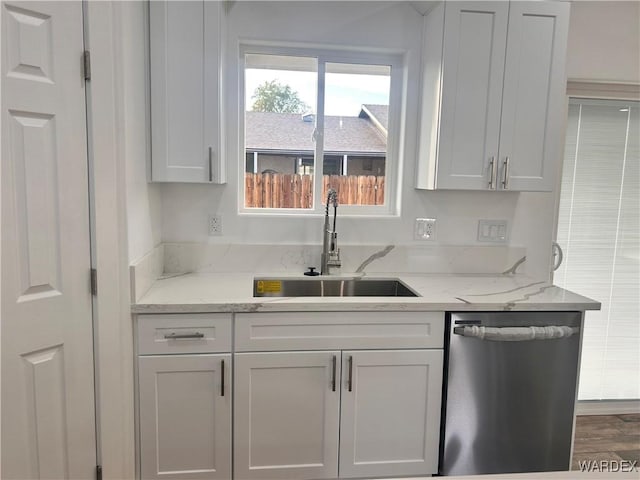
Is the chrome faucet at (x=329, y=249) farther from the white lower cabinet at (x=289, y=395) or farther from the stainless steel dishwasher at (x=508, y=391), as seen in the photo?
the stainless steel dishwasher at (x=508, y=391)

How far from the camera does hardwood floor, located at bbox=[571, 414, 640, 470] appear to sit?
7.89ft

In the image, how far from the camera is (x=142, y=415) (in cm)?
184

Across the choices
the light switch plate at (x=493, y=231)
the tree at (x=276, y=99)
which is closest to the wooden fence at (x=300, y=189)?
the tree at (x=276, y=99)

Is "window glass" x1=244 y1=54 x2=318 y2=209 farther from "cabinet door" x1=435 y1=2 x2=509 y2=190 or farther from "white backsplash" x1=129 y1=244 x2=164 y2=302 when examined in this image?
"cabinet door" x1=435 y1=2 x2=509 y2=190

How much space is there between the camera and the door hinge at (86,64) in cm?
156

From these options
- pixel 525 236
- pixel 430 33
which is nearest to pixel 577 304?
pixel 525 236

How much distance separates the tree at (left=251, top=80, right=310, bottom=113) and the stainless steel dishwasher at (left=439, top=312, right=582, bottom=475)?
1.40 m

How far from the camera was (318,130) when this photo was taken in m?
2.52

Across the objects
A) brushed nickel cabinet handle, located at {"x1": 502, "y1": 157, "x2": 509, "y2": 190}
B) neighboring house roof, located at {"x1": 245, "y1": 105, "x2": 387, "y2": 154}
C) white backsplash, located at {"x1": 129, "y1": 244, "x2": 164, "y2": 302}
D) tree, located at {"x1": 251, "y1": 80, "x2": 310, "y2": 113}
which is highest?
tree, located at {"x1": 251, "y1": 80, "x2": 310, "y2": 113}

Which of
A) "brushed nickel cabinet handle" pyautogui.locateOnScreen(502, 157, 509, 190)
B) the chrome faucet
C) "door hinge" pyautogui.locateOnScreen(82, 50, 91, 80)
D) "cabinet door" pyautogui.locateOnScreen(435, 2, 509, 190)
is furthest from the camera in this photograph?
the chrome faucet

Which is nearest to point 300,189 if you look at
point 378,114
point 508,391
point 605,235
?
point 378,114

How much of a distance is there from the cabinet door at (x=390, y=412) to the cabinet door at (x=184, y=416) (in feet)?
1.70

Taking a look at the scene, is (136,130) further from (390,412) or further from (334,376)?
(390,412)

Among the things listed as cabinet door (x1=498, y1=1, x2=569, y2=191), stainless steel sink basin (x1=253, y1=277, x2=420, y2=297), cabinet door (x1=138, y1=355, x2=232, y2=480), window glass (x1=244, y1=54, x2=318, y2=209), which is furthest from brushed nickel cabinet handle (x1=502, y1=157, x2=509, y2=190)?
cabinet door (x1=138, y1=355, x2=232, y2=480)
